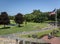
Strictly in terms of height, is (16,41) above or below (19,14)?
below

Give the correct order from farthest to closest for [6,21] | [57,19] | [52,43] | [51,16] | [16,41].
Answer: [51,16] < [57,19] < [6,21] < [16,41] < [52,43]

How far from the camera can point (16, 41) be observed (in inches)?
934

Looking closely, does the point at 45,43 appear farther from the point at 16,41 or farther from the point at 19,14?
the point at 19,14

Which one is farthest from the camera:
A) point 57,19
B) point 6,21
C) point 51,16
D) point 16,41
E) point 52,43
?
point 51,16

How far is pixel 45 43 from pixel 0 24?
2209 centimetres

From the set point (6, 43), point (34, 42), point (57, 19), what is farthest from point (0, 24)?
point (34, 42)


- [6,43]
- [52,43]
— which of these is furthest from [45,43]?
[6,43]

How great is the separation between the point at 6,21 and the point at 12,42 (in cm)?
1716

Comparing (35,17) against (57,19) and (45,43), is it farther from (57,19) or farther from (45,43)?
(45,43)

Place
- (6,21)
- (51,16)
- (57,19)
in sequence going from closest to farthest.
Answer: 1. (6,21)
2. (57,19)
3. (51,16)

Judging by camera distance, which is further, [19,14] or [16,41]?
[19,14]

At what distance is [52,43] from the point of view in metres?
21.1

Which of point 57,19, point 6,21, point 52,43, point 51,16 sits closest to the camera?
point 52,43

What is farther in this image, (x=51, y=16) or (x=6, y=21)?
(x=51, y=16)
